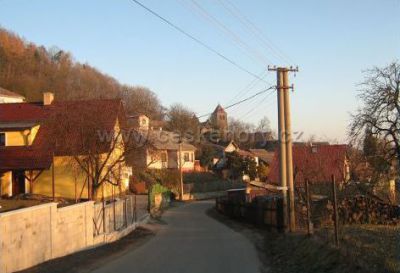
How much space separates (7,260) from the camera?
1290cm

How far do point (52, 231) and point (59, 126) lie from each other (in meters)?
19.8

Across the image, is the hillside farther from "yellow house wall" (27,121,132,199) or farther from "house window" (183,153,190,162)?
"yellow house wall" (27,121,132,199)

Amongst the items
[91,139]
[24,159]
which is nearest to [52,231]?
[91,139]

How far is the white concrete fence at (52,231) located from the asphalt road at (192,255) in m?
1.95

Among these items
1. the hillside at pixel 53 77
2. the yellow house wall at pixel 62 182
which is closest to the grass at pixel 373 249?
the yellow house wall at pixel 62 182

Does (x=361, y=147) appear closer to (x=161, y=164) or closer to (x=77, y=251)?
(x=77, y=251)

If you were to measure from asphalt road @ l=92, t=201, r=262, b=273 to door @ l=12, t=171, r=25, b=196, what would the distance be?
63.3ft

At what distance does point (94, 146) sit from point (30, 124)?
31.0 feet

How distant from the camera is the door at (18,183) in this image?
1618 inches

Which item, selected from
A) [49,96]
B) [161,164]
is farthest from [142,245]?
[161,164]

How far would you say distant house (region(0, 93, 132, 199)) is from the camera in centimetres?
3716

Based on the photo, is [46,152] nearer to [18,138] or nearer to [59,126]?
[18,138]

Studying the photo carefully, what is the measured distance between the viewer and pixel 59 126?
35406 millimetres

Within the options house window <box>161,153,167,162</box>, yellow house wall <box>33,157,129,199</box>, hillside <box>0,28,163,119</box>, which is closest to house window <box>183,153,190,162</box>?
house window <box>161,153,167,162</box>
